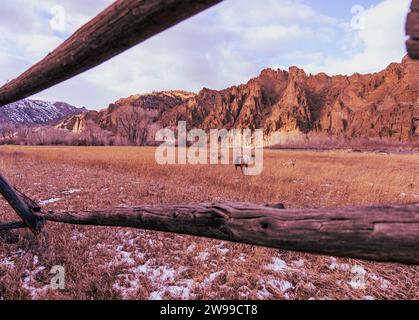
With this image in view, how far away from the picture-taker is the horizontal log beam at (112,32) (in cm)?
97

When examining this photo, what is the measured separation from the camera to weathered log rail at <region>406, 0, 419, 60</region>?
809mm

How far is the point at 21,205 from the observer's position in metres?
3.15

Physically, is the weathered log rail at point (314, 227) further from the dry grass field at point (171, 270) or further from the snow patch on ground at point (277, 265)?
the snow patch on ground at point (277, 265)

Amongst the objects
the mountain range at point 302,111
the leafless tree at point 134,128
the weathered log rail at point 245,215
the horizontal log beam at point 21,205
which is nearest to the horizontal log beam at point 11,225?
the horizontal log beam at point 21,205

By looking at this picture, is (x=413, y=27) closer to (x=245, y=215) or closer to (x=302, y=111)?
(x=245, y=215)

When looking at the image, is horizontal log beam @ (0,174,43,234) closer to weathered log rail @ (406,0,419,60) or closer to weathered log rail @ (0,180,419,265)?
weathered log rail @ (0,180,419,265)

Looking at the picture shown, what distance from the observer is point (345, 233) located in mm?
1054

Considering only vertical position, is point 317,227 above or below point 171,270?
above

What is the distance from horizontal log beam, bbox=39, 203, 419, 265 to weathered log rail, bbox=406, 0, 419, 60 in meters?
0.56

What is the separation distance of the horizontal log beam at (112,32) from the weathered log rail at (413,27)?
2.10ft

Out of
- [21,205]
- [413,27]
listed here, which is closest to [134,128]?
[21,205]

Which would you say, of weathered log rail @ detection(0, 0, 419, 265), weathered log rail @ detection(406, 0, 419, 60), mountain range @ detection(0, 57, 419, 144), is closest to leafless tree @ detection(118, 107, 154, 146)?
Result: mountain range @ detection(0, 57, 419, 144)

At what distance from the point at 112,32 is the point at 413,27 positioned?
1121 millimetres
